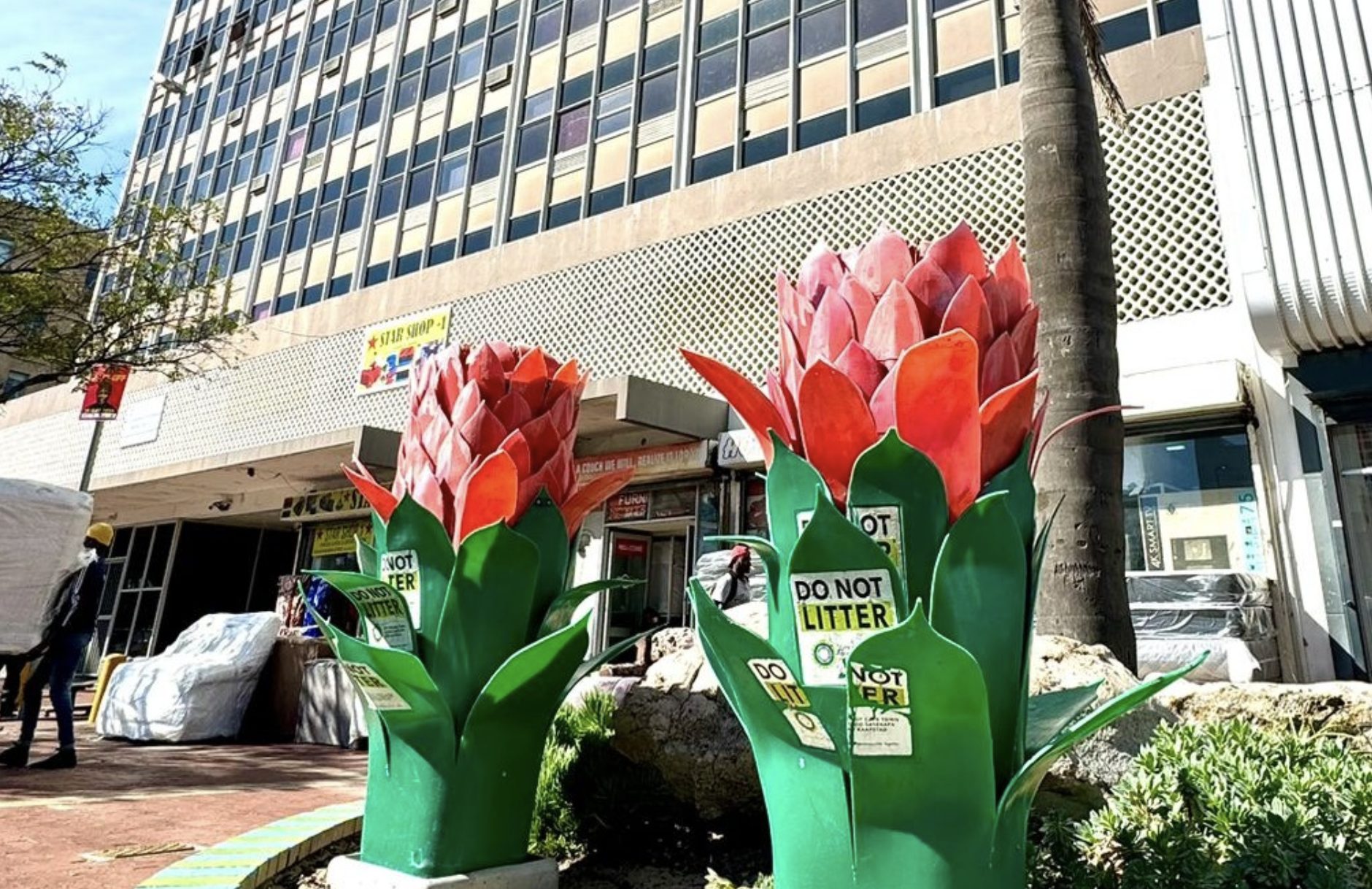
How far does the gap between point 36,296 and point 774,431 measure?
43.1 feet

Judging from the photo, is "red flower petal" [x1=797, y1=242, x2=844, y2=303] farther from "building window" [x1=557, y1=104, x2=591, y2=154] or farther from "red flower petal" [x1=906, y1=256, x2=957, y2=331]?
"building window" [x1=557, y1=104, x2=591, y2=154]

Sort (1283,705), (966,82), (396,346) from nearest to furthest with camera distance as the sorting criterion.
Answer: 1. (1283,705)
2. (966,82)
3. (396,346)

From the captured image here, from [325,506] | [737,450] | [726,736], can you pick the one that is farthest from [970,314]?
[325,506]

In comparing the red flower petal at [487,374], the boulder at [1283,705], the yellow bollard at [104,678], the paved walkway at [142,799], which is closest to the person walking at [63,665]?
the paved walkway at [142,799]

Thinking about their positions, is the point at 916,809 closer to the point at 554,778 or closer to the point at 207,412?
the point at 554,778

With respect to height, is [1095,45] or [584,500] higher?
[1095,45]

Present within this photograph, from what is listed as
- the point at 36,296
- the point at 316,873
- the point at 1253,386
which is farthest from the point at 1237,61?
the point at 36,296

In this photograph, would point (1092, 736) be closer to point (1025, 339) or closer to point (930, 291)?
point (1025, 339)

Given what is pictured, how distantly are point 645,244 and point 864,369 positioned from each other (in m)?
13.3

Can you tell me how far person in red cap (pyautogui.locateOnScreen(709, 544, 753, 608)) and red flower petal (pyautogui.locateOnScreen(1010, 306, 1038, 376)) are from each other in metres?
7.24

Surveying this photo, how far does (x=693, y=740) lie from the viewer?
3016 millimetres

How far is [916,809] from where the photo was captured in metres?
1.57

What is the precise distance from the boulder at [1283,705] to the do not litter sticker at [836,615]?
6.85ft

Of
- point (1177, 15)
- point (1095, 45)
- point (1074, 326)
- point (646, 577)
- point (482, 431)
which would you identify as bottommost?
point (482, 431)
